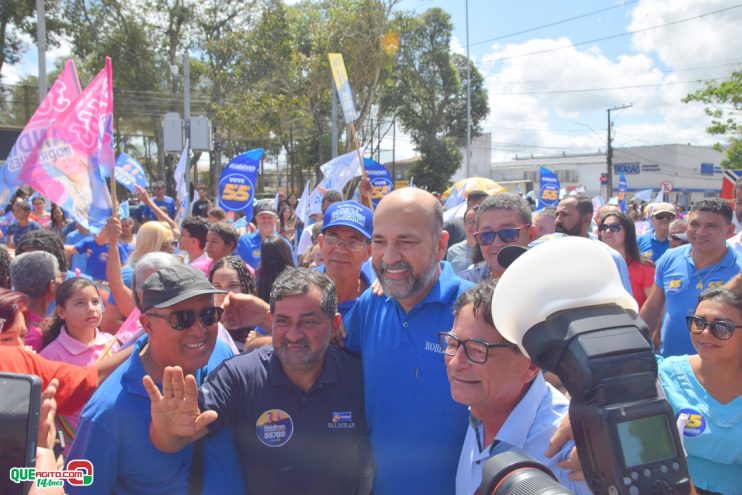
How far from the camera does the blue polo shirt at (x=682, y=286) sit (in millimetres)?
3848

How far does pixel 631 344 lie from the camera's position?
3.05ft

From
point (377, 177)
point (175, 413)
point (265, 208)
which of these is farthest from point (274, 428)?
point (377, 177)

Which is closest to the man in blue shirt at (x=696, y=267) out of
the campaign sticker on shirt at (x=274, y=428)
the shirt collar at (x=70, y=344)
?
the campaign sticker on shirt at (x=274, y=428)

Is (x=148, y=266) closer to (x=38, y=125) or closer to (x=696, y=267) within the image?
(x=38, y=125)

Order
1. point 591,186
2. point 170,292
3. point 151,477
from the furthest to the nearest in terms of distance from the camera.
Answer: point 591,186 < point 170,292 < point 151,477

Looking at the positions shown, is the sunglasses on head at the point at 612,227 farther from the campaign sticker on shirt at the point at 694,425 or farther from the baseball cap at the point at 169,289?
the baseball cap at the point at 169,289

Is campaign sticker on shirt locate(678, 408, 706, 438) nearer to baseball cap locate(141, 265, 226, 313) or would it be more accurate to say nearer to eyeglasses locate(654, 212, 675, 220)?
baseball cap locate(141, 265, 226, 313)

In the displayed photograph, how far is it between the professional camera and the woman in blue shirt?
1805 millimetres

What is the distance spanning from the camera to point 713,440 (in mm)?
2389

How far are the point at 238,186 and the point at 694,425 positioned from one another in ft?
24.6

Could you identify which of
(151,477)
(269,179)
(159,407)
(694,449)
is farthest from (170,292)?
(269,179)

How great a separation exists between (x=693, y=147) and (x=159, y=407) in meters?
73.3

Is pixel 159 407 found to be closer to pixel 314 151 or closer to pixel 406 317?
pixel 406 317

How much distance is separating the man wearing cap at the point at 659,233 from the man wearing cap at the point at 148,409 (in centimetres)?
559
